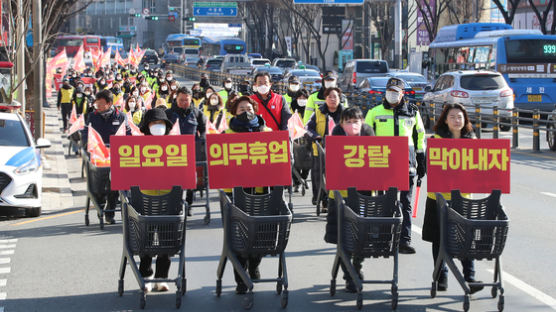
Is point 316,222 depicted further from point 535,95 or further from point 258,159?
point 535,95

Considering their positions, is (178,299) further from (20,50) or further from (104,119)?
(20,50)

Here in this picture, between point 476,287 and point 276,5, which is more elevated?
point 276,5

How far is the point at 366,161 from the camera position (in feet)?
27.1

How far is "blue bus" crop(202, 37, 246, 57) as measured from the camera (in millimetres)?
92750

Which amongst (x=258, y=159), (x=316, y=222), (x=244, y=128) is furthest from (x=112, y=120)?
(x=258, y=159)

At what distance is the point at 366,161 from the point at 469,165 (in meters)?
0.83

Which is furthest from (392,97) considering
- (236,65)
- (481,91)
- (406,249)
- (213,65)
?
(213,65)

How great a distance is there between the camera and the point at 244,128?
362 inches

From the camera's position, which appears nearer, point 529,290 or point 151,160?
point 151,160

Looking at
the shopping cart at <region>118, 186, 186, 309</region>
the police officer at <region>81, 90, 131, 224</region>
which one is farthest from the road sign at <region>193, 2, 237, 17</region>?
the shopping cart at <region>118, 186, 186, 309</region>

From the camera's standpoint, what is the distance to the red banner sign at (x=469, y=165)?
8.09 meters

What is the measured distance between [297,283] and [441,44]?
30.5 meters

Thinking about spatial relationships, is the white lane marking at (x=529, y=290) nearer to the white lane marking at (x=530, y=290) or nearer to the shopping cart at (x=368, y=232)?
the white lane marking at (x=530, y=290)

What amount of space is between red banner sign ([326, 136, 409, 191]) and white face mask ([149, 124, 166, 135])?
1450 mm
